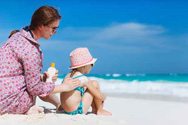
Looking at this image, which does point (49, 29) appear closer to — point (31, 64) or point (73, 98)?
point (31, 64)

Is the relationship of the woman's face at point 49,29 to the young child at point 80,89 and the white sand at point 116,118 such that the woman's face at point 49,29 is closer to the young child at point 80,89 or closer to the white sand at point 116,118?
the young child at point 80,89

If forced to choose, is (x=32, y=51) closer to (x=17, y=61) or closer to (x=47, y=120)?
(x=17, y=61)

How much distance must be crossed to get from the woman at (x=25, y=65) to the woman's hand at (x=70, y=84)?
0.01 metres

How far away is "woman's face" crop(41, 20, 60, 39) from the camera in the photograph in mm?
3169

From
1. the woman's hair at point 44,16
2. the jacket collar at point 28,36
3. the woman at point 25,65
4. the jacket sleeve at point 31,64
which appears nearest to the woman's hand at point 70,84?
the woman at point 25,65

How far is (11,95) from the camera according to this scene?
3.05 meters

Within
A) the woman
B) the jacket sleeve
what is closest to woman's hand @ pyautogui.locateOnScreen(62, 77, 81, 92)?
the woman

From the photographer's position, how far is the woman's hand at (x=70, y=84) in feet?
10.6

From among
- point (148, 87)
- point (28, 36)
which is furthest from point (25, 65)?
point (148, 87)

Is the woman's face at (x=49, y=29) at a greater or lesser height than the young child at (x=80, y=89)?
greater

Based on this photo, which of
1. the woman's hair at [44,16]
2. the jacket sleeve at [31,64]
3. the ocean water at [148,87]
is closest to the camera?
the jacket sleeve at [31,64]

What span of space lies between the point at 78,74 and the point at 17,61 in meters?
0.83

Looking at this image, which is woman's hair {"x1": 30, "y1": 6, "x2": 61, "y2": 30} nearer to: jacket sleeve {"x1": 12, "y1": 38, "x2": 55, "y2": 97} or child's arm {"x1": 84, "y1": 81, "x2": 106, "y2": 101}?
jacket sleeve {"x1": 12, "y1": 38, "x2": 55, "y2": 97}

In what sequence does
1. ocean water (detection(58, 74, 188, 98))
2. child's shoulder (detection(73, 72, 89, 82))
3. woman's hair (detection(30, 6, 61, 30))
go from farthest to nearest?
ocean water (detection(58, 74, 188, 98)) → child's shoulder (detection(73, 72, 89, 82)) → woman's hair (detection(30, 6, 61, 30))
